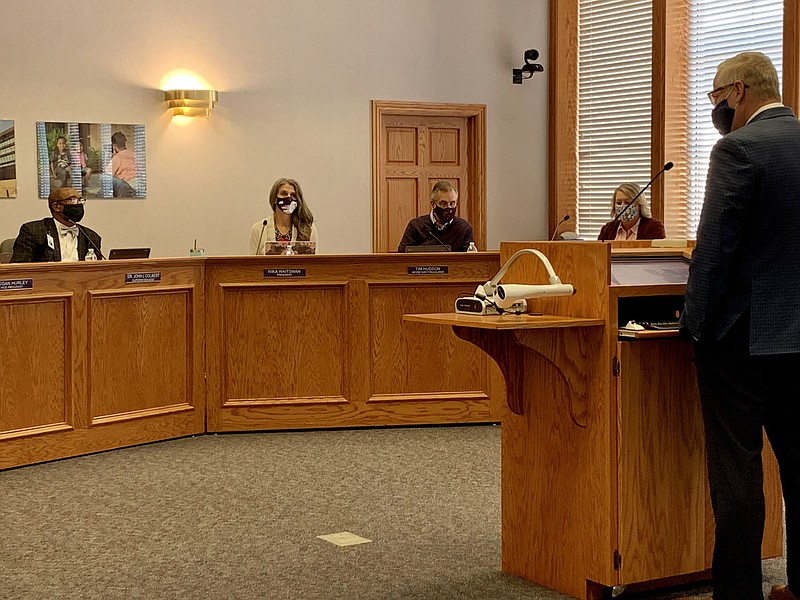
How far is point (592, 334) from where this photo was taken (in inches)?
137

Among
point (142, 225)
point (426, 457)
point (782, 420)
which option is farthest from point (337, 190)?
point (782, 420)

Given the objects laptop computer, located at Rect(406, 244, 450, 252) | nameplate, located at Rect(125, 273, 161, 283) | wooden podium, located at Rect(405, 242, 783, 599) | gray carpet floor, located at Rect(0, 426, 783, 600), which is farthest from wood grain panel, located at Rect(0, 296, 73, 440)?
wooden podium, located at Rect(405, 242, 783, 599)

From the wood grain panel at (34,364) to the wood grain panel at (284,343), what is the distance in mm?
1032

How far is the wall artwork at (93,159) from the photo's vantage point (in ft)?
27.1

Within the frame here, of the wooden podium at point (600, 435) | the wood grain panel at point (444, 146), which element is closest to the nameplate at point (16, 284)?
the wooden podium at point (600, 435)

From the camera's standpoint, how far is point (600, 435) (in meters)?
3.48

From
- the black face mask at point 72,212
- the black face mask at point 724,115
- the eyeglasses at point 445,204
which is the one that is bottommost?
the black face mask at point 72,212

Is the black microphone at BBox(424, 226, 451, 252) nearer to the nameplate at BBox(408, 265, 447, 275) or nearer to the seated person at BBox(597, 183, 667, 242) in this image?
the nameplate at BBox(408, 265, 447, 275)

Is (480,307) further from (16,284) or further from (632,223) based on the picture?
(632,223)

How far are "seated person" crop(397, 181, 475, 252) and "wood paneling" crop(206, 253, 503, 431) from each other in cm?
106

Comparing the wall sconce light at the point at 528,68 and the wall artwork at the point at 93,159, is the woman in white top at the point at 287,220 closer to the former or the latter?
the wall artwork at the point at 93,159

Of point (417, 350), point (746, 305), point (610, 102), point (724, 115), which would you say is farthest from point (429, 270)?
point (746, 305)

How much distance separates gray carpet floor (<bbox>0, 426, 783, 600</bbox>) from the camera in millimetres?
3793

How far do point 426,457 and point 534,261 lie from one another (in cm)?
241
